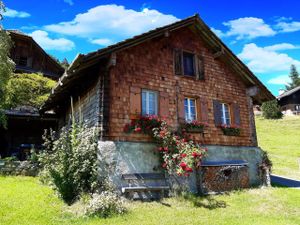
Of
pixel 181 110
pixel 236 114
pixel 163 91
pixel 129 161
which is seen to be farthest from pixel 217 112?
pixel 129 161

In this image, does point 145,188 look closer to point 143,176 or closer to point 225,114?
point 143,176

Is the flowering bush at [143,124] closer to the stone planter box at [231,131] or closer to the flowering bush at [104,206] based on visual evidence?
the flowering bush at [104,206]

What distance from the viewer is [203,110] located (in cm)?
1317

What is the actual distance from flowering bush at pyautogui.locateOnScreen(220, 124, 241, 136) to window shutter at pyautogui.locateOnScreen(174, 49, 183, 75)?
3.29 meters

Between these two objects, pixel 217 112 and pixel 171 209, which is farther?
pixel 217 112

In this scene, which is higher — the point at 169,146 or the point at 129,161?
the point at 169,146

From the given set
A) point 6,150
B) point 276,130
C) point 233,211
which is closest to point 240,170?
point 233,211

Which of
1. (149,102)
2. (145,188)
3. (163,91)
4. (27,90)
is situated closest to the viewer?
(145,188)

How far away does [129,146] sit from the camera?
34.6 feet

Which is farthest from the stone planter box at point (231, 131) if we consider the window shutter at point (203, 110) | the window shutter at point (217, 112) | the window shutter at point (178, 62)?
the window shutter at point (178, 62)

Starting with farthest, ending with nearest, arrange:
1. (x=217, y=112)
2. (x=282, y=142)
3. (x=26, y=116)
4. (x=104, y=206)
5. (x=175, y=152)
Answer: (x=282, y=142) < (x=26, y=116) < (x=217, y=112) < (x=175, y=152) < (x=104, y=206)

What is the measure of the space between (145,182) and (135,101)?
3.10m

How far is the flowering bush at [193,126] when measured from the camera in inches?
482

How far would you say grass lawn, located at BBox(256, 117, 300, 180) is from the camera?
787 inches
